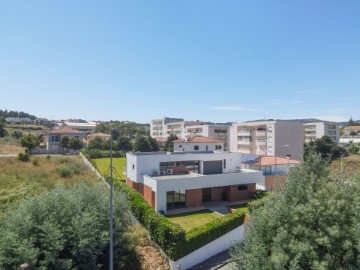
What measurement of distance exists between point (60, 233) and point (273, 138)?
6181 cm

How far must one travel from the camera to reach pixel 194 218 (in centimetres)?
2712

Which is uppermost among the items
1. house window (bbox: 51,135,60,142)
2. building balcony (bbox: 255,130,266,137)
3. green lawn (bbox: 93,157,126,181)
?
building balcony (bbox: 255,130,266,137)

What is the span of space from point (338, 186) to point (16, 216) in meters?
16.6

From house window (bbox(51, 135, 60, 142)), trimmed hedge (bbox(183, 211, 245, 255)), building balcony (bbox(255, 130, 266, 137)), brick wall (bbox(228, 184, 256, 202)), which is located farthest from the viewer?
house window (bbox(51, 135, 60, 142))

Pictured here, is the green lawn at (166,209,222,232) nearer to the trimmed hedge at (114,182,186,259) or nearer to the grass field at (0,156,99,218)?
the trimmed hedge at (114,182,186,259)

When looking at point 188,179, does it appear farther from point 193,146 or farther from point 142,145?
point 142,145

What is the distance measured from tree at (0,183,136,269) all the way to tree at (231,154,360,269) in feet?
26.9

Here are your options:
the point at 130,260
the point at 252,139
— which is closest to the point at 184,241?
the point at 130,260

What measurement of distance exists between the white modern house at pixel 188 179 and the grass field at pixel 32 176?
7.25 meters

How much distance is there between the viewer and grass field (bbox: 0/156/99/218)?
24219mm

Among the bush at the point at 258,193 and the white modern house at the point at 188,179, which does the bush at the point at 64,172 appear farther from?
the bush at the point at 258,193

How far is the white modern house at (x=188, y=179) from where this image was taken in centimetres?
2930

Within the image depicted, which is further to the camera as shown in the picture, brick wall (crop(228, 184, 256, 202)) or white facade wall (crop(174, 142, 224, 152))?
white facade wall (crop(174, 142, 224, 152))

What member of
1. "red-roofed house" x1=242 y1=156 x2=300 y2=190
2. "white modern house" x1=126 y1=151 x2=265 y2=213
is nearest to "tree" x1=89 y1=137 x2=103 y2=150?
"white modern house" x1=126 y1=151 x2=265 y2=213
